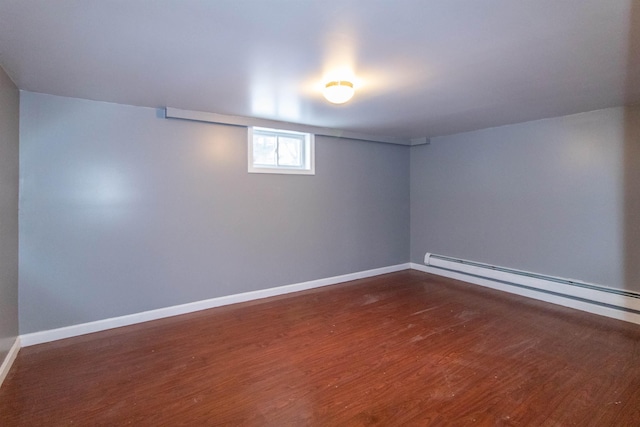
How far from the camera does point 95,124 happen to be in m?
2.98

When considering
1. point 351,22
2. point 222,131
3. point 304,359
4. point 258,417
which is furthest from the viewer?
point 222,131

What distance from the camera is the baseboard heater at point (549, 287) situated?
316 cm

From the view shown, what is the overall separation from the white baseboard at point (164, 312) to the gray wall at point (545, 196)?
195 centimetres

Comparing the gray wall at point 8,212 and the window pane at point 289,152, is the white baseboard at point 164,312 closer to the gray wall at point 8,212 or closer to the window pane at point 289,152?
the gray wall at point 8,212

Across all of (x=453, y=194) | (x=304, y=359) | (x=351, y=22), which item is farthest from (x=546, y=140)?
(x=304, y=359)

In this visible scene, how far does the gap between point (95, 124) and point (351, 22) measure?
8.90 feet

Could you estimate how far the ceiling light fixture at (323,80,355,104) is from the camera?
244 cm

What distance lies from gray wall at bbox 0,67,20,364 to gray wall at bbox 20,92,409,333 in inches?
5.4

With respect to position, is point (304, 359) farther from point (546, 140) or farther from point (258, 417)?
point (546, 140)

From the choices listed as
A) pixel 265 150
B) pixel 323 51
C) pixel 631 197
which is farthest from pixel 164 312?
pixel 631 197

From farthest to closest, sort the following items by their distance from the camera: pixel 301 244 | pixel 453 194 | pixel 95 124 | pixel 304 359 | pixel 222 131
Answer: pixel 453 194, pixel 301 244, pixel 222 131, pixel 95 124, pixel 304 359

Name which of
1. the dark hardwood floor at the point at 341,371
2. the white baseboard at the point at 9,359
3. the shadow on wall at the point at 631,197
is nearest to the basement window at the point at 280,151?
the dark hardwood floor at the point at 341,371

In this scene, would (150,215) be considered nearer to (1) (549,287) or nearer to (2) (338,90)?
(2) (338,90)

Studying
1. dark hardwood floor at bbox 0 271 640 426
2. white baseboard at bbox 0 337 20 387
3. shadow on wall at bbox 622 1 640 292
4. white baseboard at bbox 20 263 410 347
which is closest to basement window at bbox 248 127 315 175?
white baseboard at bbox 20 263 410 347
